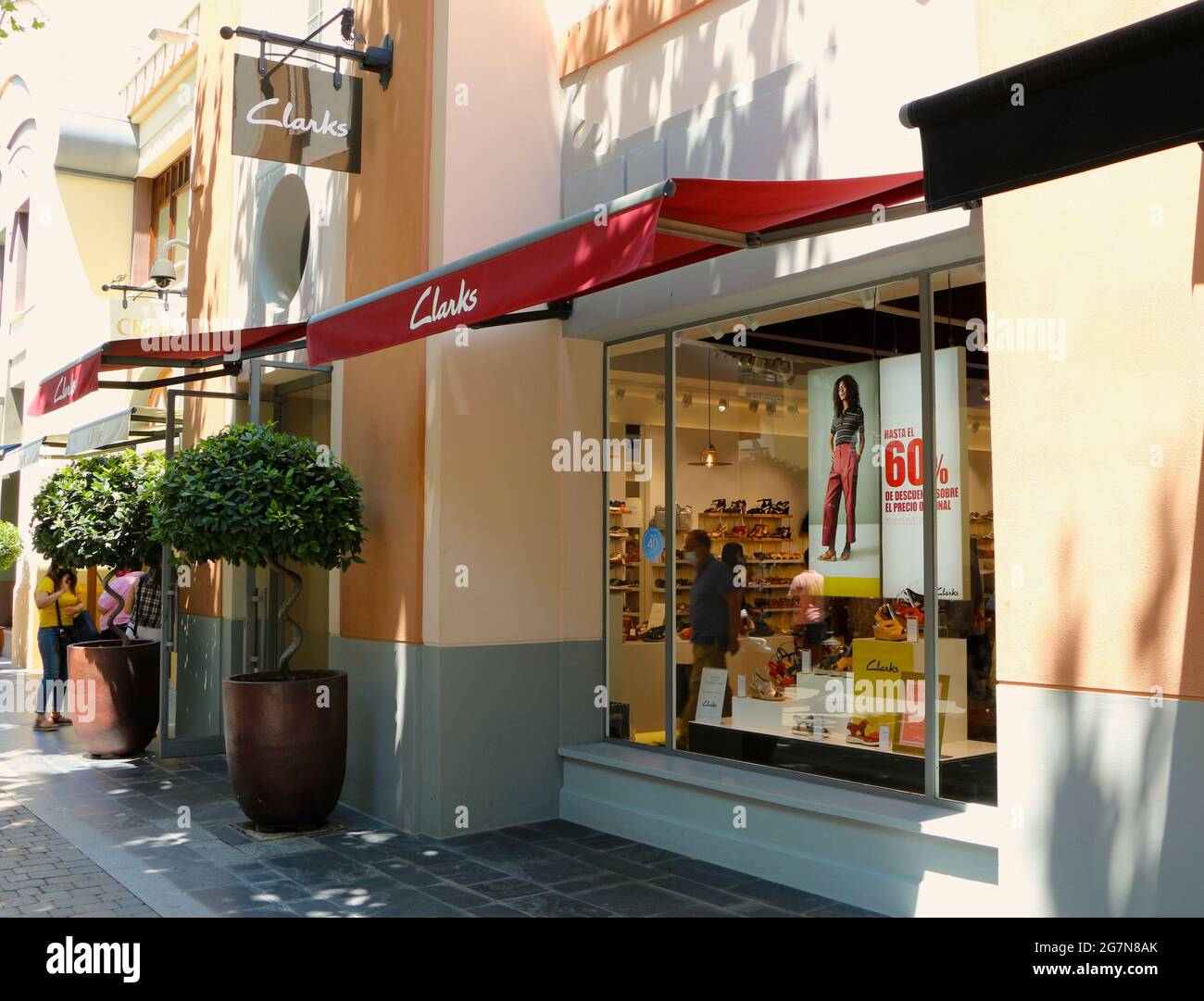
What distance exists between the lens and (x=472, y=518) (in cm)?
750

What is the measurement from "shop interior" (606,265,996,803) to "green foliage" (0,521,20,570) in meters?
12.8

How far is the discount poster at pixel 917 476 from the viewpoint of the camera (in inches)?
225

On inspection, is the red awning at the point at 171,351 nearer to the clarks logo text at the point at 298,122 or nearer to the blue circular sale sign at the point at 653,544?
the clarks logo text at the point at 298,122

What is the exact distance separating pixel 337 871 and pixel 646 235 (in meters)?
4.07

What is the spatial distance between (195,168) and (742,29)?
8.03 metres

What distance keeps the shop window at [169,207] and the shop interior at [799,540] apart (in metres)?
10.3

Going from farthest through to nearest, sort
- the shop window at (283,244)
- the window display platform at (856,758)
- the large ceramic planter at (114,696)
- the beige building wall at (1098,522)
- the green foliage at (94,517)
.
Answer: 1. the shop window at (283,244)
2. the green foliage at (94,517)
3. the large ceramic planter at (114,696)
4. the window display platform at (856,758)
5. the beige building wall at (1098,522)

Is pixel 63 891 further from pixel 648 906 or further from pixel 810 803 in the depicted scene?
pixel 810 803

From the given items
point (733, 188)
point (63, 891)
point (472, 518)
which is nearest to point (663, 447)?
point (472, 518)

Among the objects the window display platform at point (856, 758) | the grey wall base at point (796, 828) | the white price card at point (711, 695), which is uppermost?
the white price card at point (711, 695)

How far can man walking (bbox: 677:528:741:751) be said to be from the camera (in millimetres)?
7270

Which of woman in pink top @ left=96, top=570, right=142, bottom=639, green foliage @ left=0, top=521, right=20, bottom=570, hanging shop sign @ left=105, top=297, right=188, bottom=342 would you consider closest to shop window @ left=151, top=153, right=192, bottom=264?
hanging shop sign @ left=105, top=297, right=188, bottom=342

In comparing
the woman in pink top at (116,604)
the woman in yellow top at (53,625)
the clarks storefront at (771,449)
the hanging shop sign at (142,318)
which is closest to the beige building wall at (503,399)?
the clarks storefront at (771,449)

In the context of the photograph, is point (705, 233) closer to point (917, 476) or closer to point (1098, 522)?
point (917, 476)
